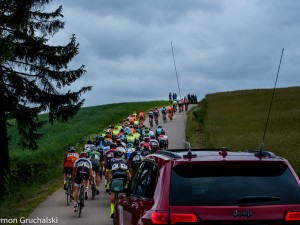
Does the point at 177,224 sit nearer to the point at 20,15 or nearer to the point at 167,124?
the point at 20,15

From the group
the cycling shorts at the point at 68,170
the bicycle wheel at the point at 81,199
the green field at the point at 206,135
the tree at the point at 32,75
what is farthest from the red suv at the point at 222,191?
the tree at the point at 32,75

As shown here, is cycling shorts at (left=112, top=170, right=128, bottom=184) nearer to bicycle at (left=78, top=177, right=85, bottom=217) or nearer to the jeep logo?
Result: bicycle at (left=78, top=177, right=85, bottom=217)

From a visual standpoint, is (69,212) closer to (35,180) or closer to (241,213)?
(241,213)

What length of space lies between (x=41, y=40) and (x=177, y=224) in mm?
27022

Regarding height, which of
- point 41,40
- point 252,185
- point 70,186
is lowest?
point 70,186

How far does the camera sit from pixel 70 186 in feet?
66.2

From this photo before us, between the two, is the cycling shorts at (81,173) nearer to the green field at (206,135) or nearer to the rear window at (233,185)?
the green field at (206,135)

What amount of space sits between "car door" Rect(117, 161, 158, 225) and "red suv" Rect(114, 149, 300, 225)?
31 mm

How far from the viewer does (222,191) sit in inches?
235

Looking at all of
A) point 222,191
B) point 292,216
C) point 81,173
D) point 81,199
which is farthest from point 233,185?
point 81,173

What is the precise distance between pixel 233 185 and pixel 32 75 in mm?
26981

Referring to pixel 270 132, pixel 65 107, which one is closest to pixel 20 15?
pixel 65 107

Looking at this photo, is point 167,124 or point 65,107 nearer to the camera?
point 65,107

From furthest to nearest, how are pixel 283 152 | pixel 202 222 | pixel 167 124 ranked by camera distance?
1. pixel 167 124
2. pixel 283 152
3. pixel 202 222
